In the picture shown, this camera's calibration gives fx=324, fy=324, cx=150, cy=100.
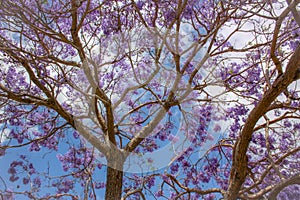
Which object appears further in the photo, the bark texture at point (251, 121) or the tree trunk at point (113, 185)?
the tree trunk at point (113, 185)

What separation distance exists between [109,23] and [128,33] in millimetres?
454

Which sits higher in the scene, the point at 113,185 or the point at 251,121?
the point at 113,185

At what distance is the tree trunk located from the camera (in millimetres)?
4285

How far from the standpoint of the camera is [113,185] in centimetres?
434

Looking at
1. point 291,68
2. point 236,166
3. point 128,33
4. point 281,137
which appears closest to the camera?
point 291,68

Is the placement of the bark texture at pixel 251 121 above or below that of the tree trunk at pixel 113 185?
below

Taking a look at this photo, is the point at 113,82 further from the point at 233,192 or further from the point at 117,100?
the point at 233,192

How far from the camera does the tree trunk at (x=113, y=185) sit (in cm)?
429

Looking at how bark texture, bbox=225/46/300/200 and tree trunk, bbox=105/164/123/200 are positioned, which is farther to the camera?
tree trunk, bbox=105/164/123/200

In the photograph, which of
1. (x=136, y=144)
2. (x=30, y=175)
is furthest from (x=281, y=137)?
(x=30, y=175)

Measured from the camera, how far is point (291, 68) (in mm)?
2785

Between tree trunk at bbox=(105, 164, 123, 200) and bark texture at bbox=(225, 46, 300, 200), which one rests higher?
tree trunk at bbox=(105, 164, 123, 200)

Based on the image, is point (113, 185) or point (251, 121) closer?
point (251, 121)

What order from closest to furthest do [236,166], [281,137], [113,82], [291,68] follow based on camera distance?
1. [291,68]
2. [236,166]
3. [113,82]
4. [281,137]
